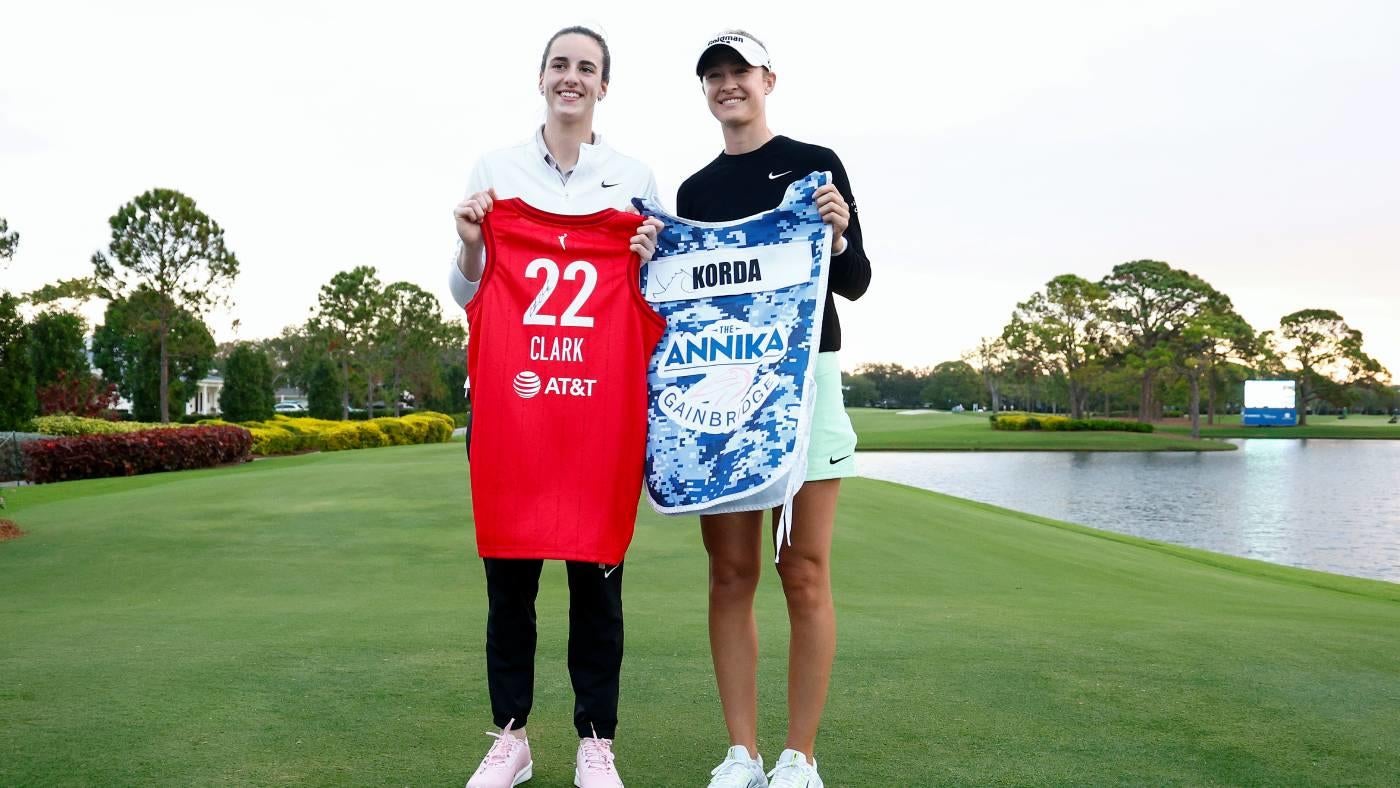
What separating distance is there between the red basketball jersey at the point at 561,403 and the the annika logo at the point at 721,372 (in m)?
0.10

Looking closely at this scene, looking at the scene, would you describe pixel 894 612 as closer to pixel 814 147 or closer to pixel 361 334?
pixel 814 147

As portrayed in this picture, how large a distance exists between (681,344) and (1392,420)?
104991 mm

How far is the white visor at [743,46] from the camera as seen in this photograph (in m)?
3.14

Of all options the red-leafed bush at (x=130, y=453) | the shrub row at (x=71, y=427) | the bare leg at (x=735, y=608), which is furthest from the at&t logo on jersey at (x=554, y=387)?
the shrub row at (x=71, y=427)

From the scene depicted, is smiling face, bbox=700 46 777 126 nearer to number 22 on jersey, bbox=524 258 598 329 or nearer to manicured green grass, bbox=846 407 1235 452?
number 22 on jersey, bbox=524 258 598 329

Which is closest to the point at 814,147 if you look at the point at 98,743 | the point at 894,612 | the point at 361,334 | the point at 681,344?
the point at 681,344

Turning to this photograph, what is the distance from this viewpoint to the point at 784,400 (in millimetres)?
3152

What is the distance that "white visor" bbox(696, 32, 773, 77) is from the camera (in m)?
3.14

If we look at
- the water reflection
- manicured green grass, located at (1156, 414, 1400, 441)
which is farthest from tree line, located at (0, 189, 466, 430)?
manicured green grass, located at (1156, 414, 1400, 441)

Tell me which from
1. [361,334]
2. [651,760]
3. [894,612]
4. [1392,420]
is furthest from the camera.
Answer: [1392,420]

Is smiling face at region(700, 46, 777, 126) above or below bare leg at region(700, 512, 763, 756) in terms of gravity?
above

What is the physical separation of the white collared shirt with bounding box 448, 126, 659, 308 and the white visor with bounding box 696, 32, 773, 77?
0.46 metres

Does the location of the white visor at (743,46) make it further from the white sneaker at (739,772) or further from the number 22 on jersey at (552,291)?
the white sneaker at (739,772)

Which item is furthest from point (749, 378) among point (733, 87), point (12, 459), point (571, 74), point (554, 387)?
point (12, 459)
